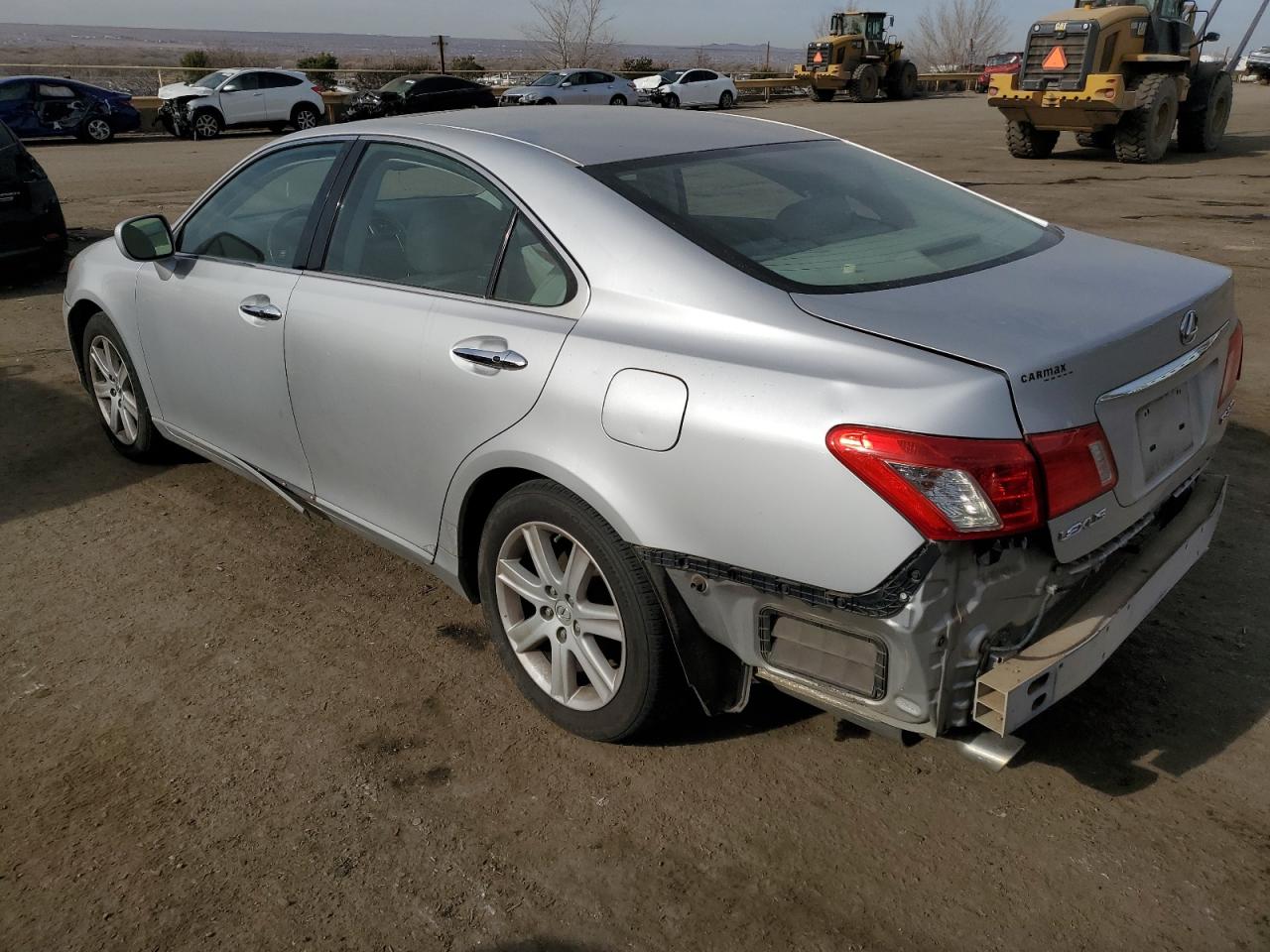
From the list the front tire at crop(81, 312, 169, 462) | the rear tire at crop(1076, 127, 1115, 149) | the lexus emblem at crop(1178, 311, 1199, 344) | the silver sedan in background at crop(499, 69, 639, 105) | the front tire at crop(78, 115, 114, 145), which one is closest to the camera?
the lexus emblem at crop(1178, 311, 1199, 344)

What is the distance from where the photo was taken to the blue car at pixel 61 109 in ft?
73.4

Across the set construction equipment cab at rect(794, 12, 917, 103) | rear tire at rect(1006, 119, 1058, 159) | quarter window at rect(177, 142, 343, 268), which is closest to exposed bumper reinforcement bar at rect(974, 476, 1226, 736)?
quarter window at rect(177, 142, 343, 268)

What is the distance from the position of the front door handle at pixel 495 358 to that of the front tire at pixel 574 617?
31 centimetres

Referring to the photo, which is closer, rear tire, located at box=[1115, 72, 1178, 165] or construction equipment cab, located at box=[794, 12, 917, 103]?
rear tire, located at box=[1115, 72, 1178, 165]

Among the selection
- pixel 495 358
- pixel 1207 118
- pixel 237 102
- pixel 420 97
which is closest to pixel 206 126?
pixel 237 102

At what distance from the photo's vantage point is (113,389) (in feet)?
16.0

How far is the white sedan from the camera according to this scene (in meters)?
34.2

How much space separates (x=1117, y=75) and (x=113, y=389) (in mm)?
14921

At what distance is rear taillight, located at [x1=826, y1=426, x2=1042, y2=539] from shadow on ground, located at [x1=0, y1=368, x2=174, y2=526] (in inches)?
153

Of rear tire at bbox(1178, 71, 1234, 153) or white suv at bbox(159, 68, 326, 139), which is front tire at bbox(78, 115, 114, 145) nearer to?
white suv at bbox(159, 68, 326, 139)

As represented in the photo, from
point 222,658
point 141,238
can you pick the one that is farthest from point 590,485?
point 141,238

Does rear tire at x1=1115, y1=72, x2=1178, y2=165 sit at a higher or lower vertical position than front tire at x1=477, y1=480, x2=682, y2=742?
higher

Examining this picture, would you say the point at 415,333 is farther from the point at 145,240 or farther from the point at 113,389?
the point at 113,389

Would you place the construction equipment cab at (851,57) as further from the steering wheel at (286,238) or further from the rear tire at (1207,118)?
the steering wheel at (286,238)
